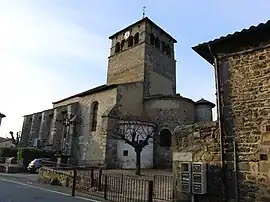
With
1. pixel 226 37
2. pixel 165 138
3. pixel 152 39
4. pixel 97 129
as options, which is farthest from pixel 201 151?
pixel 152 39

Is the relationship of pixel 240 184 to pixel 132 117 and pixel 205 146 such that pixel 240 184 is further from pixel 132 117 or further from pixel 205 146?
pixel 132 117

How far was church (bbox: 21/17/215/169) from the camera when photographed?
78.8 ft

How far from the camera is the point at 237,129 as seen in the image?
26.6ft

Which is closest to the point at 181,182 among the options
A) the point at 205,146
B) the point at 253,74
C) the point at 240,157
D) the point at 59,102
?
the point at 205,146

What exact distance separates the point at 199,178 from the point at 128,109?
700 inches

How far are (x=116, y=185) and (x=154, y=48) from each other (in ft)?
72.6

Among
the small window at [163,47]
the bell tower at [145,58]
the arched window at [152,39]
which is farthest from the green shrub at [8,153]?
the small window at [163,47]

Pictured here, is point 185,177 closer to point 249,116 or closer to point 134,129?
point 249,116

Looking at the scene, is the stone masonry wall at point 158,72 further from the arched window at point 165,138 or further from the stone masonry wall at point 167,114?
the arched window at point 165,138

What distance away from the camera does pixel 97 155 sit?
24.5 m

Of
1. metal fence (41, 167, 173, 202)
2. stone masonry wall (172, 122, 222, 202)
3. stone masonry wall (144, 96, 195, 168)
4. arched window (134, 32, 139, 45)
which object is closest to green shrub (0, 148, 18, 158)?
stone masonry wall (144, 96, 195, 168)

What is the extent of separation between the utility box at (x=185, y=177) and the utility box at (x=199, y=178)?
0.16 meters

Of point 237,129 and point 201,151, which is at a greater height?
point 237,129

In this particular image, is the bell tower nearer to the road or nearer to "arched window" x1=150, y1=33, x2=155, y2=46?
"arched window" x1=150, y1=33, x2=155, y2=46
